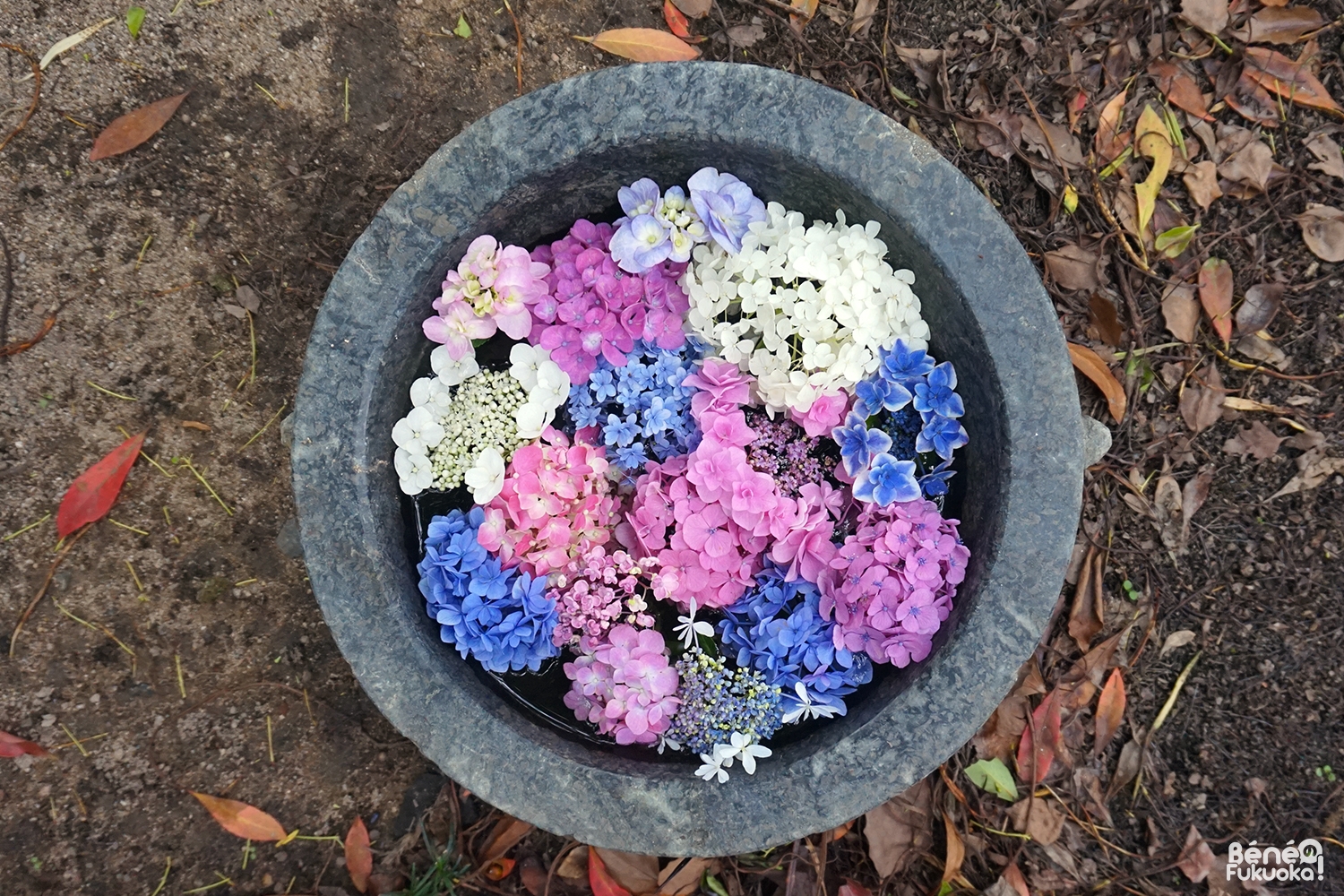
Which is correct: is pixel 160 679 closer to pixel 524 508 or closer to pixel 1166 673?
pixel 524 508

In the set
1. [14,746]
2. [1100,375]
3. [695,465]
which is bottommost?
[14,746]

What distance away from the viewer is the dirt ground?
2324 mm

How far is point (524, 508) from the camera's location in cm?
167

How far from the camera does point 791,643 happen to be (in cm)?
168

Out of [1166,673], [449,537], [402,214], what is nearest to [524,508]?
[449,537]

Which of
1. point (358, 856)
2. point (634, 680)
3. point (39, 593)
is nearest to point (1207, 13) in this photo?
point (634, 680)

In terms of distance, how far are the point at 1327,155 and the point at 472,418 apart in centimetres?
255

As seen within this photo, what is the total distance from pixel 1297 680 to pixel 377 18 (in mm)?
3258

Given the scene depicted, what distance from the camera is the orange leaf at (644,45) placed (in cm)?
236

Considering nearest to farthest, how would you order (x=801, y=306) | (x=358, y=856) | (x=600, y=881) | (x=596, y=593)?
(x=801, y=306) < (x=596, y=593) < (x=600, y=881) < (x=358, y=856)

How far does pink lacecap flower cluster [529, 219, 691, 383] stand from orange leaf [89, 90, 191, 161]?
1409 mm

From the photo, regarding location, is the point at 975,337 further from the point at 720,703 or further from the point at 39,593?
the point at 39,593

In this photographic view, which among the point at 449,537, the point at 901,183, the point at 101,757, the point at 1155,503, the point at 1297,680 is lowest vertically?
the point at 1297,680

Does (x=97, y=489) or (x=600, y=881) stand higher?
(x=97, y=489)
